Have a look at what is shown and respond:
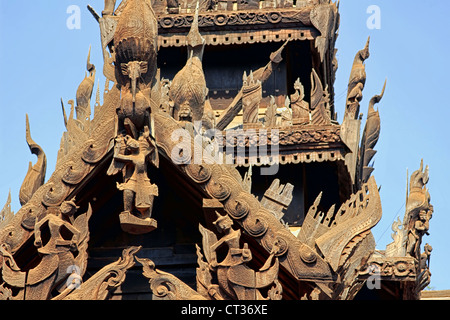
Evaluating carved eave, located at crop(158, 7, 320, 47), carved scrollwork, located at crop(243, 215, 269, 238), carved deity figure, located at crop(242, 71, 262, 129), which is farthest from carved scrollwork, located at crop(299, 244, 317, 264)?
carved eave, located at crop(158, 7, 320, 47)

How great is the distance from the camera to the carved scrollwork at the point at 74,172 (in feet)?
44.9

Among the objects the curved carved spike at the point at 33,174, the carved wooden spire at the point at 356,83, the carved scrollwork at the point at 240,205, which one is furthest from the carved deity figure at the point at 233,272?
the carved wooden spire at the point at 356,83

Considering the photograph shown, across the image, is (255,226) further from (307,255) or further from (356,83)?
(356,83)

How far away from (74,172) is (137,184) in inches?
31.9

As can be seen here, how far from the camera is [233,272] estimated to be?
13180 millimetres

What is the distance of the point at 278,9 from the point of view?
25.3 metres

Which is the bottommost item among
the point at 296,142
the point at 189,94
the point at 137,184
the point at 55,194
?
the point at 55,194

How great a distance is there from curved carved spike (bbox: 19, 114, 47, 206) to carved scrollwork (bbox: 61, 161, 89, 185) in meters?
1.79

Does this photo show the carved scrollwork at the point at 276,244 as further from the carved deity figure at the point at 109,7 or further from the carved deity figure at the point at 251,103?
the carved deity figure at the point at 109,7

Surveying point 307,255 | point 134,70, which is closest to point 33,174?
point 134,70

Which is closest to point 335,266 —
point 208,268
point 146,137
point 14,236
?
point 208,268

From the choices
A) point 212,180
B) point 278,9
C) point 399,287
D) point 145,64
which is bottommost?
point 399,287

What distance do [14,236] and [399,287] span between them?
7341 millimetres
